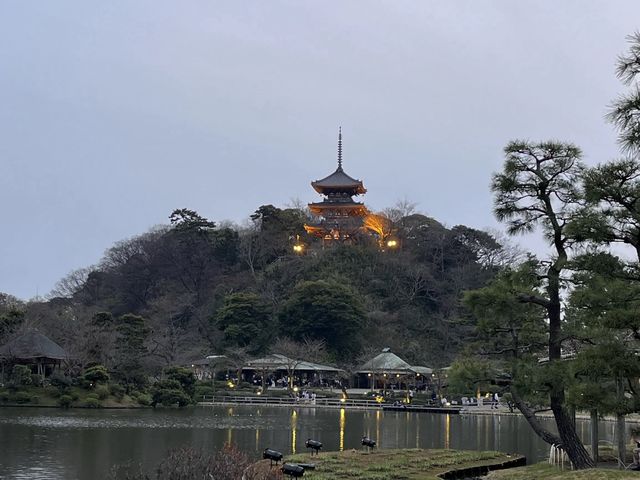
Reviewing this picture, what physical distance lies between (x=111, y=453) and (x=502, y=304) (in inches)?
404

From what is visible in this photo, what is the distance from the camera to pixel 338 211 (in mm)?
71875

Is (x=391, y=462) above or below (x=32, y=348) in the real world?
below

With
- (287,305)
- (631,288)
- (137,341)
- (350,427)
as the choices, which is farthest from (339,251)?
(631,288)

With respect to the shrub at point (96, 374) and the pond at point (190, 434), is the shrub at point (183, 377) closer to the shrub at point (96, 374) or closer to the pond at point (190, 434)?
the shrub at point (96, 374)

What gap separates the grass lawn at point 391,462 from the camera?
49.2ft

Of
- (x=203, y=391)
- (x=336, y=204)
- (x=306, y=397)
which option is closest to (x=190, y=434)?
(x=203, y=391)

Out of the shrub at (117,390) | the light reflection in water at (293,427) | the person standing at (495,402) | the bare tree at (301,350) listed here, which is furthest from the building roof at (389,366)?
the shrub at (117,390)

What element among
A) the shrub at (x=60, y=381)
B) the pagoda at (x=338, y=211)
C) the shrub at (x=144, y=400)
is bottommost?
the shrub at (x=144, y=400)

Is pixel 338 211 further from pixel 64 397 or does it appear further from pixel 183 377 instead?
pixel 64 397

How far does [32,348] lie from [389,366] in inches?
933

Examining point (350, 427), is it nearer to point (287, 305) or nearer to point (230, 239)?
point (287, 305)

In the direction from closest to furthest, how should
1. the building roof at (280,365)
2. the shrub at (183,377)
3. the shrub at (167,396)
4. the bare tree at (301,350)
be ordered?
1. the shrub at (167,396)
2. the shrub at (183,377)
3. the building roof at (280,365)
4. the bare tree at (301,350)

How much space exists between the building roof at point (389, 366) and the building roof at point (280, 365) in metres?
2.47

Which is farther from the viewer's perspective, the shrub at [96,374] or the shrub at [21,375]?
the shrub at [96,374]
